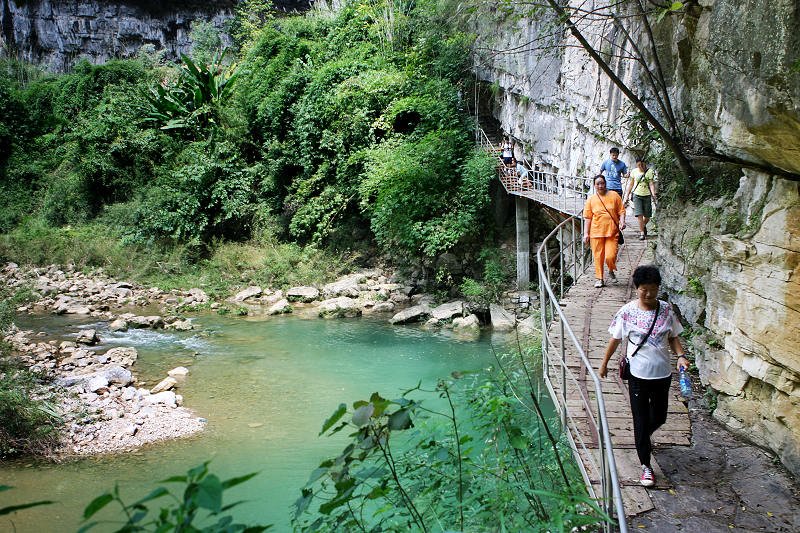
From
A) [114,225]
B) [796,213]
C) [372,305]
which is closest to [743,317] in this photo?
[796,213]

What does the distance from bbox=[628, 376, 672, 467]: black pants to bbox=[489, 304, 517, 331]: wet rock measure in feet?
28.4

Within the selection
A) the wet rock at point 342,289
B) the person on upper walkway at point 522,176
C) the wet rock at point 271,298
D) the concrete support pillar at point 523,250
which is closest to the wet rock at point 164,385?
the wet rock at point 271,298

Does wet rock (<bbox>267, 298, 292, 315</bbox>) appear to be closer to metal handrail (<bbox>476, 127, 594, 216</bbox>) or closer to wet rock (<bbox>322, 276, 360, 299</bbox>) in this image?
wet rock (<bbox>322, 276, 360, 299</bbox>)

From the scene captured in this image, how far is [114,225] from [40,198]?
4805 mm

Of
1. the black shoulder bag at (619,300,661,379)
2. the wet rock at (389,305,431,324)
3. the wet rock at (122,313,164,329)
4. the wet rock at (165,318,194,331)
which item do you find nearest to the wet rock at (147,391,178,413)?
the wet rock at (165,318,194,331)

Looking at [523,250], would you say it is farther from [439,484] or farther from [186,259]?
[439,484]

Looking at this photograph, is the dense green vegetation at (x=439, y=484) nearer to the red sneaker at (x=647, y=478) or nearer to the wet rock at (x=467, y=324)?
the red sneaker at (x=647, y=478)

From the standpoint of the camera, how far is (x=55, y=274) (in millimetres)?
16219

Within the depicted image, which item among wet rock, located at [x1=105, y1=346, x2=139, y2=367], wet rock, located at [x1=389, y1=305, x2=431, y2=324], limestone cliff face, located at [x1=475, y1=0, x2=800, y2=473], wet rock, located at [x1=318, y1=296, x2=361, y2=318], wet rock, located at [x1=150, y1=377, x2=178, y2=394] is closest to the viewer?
limestone cliff face, located at [x1=475, y1=0, x2=800, y2=473]

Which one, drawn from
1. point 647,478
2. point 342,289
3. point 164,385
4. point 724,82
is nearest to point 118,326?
point 164,385

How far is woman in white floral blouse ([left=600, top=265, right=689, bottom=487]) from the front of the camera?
3357 millimetres

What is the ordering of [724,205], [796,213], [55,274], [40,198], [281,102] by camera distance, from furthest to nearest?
[40,198], [281,102], [55,274], [724,205], [796,213]

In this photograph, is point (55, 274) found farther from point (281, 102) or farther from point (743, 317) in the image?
point (743, 317)

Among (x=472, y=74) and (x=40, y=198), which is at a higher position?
(x=472, y=74)
